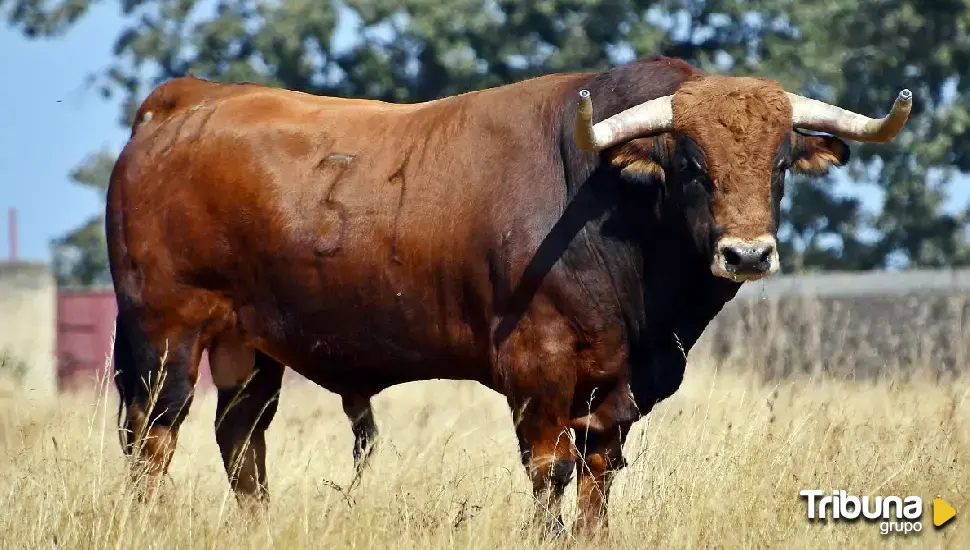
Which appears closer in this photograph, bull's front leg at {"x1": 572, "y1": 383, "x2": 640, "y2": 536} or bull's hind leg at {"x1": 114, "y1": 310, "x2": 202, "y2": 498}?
bull's front leg at {"x1": 572, "y1": 383, "x2": 640, "y2": 536}

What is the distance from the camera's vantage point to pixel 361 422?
23.2 feet

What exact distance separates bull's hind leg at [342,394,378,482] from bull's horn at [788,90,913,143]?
2.42m

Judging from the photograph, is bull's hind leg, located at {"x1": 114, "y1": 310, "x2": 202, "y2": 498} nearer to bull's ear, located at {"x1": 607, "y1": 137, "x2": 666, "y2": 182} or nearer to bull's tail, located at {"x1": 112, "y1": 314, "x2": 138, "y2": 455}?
bull's tail, located at {"x1": 112, "y1": 314, "x2": 138, "y2": 455}

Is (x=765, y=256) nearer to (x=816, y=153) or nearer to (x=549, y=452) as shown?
(x=816, y=153)

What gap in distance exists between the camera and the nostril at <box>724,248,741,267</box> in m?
5.30

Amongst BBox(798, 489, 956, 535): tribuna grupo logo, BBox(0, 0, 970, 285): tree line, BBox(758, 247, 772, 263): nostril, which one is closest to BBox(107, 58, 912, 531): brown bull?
BBox(758, 247, 772, 263): nostril

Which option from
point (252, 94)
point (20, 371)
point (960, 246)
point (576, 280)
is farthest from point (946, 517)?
point (960, 246)

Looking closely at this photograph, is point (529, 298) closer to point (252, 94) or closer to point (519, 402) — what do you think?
point (519, 402)

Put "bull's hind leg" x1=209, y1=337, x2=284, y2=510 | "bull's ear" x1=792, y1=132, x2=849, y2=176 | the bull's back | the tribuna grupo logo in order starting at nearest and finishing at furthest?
the tribuna grupo logo < "bull's ear" x1=792, y1=132, x2=849, y2=176 < the bull's back < "bull's hind leg" x1=209, y1=337, x2=284, y2=510

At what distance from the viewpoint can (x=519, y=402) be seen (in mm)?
→ 5754

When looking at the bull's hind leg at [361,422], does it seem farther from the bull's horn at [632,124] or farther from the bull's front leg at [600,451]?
the bull's horn at [632,124]

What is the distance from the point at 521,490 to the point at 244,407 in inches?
70.5

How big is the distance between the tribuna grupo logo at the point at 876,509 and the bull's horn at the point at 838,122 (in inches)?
57.0

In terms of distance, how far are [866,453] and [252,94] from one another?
341 centimetres
